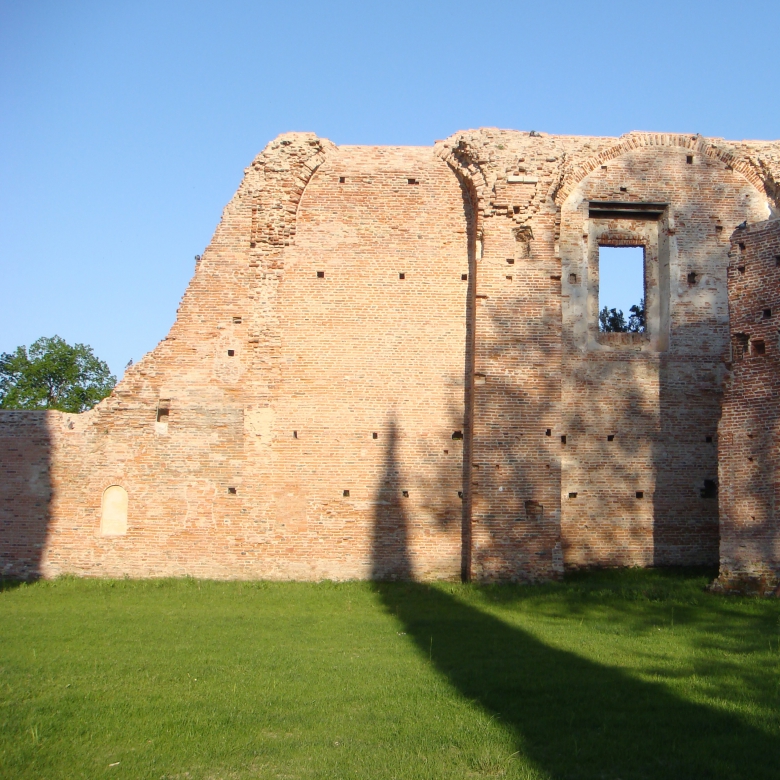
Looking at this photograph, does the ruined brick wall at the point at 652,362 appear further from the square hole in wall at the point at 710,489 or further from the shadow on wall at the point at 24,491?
the shadow on wall at the point at 24,491

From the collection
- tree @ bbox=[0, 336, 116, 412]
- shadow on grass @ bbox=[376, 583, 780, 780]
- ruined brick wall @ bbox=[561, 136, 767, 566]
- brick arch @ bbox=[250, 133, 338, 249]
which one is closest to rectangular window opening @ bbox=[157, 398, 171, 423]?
brick arch @ bbox=[250, 133, 338, 249]

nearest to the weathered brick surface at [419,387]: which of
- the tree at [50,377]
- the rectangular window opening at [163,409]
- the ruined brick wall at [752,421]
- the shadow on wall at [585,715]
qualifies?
the rectangular window opening at [163,409]

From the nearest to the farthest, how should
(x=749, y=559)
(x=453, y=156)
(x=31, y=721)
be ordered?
(x=31, y=721) → (x=749, y=559) → (x=453, y=156)

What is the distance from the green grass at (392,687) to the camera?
5.30m

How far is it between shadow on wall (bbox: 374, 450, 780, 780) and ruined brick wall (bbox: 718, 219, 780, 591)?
12.3 ft

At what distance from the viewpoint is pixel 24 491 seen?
43.3ft

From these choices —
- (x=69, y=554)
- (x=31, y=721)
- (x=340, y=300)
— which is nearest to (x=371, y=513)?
(x=340, y=300)

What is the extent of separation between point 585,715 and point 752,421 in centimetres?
663

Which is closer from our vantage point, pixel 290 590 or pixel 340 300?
pixel 290 590

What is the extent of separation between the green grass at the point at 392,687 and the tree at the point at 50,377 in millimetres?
23456

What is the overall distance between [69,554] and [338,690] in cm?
761

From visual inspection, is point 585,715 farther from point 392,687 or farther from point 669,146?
point 669,146

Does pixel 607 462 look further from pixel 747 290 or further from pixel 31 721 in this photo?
pixel 31 721

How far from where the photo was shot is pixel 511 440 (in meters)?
13.0
